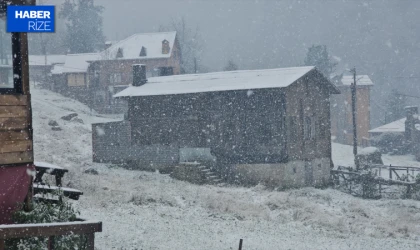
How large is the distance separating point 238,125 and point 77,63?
4091 cm

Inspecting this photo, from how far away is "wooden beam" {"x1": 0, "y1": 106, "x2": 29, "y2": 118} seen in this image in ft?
29.5

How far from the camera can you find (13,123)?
30.0 feet

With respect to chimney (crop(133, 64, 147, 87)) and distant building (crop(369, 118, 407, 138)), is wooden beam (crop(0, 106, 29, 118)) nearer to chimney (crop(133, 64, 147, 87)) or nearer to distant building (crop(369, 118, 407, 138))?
chimney (crop(133, 64, 147, 87))

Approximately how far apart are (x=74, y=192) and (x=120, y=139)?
24766mm

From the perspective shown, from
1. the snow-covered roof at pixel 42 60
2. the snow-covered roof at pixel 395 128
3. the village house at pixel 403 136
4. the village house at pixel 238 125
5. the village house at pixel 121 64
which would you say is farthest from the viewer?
the snow-covered roof at pixel 42 60

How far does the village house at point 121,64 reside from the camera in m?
63.5

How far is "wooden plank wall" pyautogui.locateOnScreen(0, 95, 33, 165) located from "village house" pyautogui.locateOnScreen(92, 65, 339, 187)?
22564 mm

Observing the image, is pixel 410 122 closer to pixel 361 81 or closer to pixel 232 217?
pixel 361 81

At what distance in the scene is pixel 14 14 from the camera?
9.32 meters

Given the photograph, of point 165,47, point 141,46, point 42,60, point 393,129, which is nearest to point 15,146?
point 165,47

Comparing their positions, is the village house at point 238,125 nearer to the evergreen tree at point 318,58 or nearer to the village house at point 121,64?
the village house at point 121,64

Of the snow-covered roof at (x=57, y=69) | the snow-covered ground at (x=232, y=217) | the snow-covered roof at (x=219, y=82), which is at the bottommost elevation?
the snow-covered ground at (x=232, y=217)

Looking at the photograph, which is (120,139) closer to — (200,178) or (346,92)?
(200,178)

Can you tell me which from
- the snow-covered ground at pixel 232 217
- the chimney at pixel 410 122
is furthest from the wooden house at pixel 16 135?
the chimney at pixel 410 122
